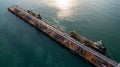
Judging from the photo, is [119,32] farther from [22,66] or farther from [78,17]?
[22,66]

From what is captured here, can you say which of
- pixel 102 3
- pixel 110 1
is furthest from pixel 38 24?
pixel 110 1

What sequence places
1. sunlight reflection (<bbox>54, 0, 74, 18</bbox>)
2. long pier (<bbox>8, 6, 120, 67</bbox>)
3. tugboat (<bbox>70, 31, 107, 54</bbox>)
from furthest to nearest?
sunlight reflection (<bbox>54, 0, 74, 18</bbox>) → tugboat (<bbox>70, 31, 107, 54</bbox>) → long pier (<bbox>8, 6, 120, 67</bbox>)

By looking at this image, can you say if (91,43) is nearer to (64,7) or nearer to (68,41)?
(68,41)

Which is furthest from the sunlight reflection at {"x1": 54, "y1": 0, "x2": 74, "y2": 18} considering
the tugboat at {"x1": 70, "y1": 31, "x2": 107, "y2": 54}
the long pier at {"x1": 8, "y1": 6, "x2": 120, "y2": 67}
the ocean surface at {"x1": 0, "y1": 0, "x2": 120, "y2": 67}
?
the tugboat at {"x1": 70, "y1": 31, "x2": 107, "y2": 54}

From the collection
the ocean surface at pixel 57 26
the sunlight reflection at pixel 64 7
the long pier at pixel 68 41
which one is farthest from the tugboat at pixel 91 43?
the sunlight reflection at pixel 64 7

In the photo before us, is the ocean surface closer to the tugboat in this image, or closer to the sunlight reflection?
the sunlight reflection

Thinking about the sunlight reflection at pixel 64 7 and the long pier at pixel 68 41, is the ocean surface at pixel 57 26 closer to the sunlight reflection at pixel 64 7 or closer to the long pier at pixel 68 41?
the sunlight reflection at pixel 64 7
